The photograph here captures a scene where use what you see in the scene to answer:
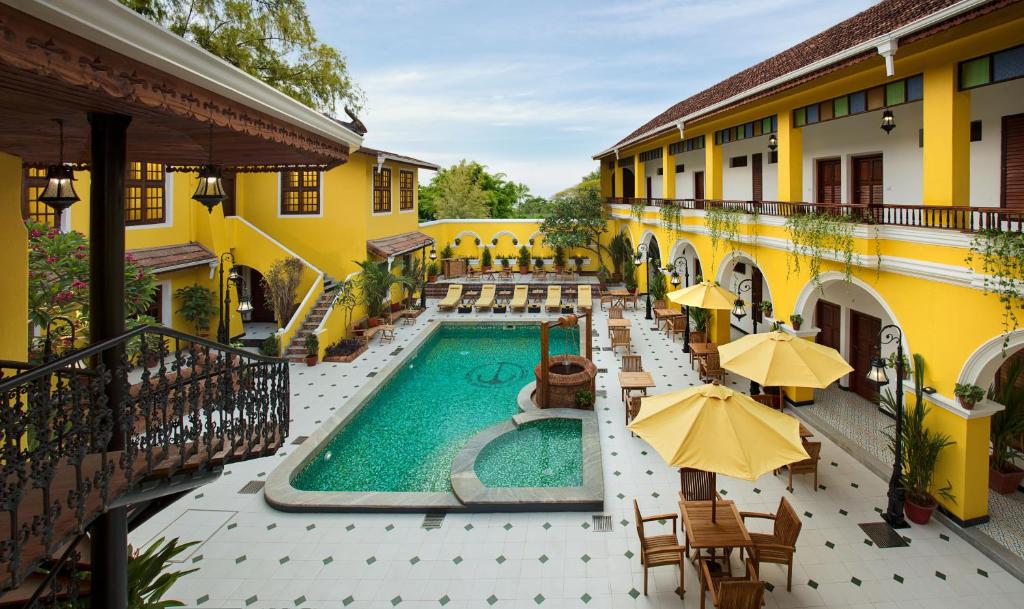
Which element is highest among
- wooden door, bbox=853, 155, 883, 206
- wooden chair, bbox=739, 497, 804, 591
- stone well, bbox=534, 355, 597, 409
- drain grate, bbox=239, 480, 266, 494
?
wooden door, bbox=853, 155, 883, 206

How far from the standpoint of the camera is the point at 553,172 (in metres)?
79.7

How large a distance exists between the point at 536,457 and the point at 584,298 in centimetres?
1523

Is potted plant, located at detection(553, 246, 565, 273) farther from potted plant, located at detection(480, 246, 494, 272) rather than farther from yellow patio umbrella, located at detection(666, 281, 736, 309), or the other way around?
yellow patio umbrella, located at detection(666, 281, 736, 309)

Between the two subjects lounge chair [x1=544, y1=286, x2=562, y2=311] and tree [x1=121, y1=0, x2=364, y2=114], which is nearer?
tree [x1=121, y1=0, x2=364, y2=114]

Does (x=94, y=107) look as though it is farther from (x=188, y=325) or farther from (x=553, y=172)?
(x=553, y=172)

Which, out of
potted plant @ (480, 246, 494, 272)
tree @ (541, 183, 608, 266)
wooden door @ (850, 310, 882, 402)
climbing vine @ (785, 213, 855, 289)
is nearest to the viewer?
climbing vine @ (785, 213, 855, 289)

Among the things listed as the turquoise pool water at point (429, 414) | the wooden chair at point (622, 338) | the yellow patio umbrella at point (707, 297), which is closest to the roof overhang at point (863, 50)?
the yellow patio umbrella at point (707, 297)

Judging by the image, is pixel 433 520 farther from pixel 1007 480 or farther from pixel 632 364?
pixel 1007 480

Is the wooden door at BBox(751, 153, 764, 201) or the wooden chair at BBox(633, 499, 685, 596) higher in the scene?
the wooden door at BBox(751, 153, 764, 201)

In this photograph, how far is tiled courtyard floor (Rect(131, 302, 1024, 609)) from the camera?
7215 millimetres

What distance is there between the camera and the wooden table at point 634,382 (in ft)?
44.4

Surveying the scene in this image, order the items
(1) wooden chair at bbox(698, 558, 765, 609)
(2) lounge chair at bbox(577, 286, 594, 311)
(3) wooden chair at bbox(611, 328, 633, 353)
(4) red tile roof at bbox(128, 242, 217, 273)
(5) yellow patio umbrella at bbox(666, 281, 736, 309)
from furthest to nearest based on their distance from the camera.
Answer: (2) lounge chair at bbox(577, 286, 594, 311), (3) wooden chair at bbox(611, 328, 633, 353), (4) red tile roof at bbox(128, 242, 217, 273), (5) yellow patio umbrella at bbox(666, 281, 736, 309), (1) wooden chair at bbox(698, 558, 765, 609)

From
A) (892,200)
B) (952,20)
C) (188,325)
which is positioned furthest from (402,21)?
(952,20)

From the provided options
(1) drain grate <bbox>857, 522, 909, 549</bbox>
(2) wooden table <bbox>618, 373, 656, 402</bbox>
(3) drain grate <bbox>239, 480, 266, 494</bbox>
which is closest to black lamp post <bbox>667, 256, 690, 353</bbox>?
(2) wooden table <bbox>618, 373, 656, 402</bbox>
